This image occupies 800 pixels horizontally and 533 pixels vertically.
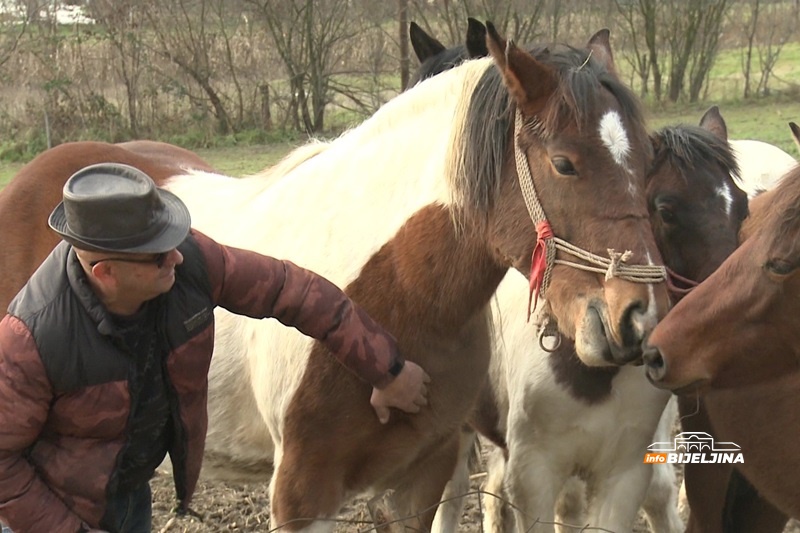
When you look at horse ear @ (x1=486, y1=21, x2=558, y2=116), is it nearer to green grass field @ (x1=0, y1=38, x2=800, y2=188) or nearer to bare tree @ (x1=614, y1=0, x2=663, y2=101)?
green grass field @ (x1=0, y1=38, x2=800, y2=188)

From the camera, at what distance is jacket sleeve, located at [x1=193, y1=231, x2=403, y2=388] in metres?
2.41

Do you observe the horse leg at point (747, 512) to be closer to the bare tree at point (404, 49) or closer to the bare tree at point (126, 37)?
the bare tree at point (404, 49)

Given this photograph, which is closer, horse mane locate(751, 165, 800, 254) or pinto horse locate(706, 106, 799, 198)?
horse mane locate(751, 165, 800, 254)

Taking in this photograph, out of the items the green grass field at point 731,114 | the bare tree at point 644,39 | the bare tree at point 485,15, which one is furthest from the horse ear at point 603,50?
the bare tree at point 644,39

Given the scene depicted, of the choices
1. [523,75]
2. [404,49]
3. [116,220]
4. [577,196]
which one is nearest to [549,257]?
[577,196]

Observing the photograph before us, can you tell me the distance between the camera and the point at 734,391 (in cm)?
303

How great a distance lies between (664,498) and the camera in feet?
12.8

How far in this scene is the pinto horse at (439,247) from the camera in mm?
2355

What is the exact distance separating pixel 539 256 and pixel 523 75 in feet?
1.63

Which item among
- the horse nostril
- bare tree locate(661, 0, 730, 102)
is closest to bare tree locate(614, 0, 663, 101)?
bare tree locate(661, 0, 730, 102)

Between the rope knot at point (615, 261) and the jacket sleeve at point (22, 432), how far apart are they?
1.39 m

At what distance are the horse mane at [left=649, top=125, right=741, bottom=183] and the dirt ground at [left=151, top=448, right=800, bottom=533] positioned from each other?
1789mm

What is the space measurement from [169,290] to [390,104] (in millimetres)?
1096

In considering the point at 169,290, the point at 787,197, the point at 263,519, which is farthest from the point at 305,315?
the point at 263,519
